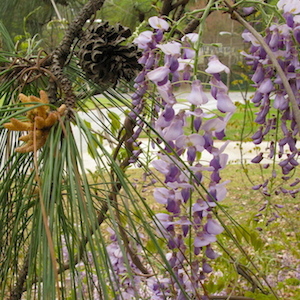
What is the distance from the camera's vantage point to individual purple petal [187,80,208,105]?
38cm

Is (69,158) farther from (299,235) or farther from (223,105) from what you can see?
(299,235)

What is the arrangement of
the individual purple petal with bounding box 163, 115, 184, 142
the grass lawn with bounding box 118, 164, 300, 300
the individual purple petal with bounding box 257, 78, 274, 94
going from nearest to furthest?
the individual purple petal with bounding box 163, 115, 184, 142, the individual purple petal with bounding box 257, 78, 274, 94, the grass lawn with bounding box 118, 164, 300, 300

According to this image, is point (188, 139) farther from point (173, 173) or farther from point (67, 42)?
point (67, 42)

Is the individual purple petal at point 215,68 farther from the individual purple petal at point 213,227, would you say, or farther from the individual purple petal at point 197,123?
the individual purple petal at point 213,227

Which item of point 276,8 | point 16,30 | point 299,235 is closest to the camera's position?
point 276,8

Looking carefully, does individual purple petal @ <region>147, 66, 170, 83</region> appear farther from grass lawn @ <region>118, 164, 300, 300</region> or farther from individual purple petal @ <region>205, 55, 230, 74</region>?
grass lawn @ <region>118, 164, 300, 300</region>

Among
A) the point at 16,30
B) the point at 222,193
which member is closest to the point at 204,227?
the point at 222,193

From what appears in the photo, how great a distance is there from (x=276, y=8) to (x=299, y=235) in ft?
2.68

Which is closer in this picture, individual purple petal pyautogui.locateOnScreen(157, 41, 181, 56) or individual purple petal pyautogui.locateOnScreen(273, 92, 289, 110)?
individual purple petal pyautogui.locateOnScreen(157, 41, 181, 56)

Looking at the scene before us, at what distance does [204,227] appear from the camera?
0.44m

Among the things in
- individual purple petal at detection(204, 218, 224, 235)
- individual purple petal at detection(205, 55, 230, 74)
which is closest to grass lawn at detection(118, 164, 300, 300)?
individual purple petal at detection(204, 218, 224, 235)

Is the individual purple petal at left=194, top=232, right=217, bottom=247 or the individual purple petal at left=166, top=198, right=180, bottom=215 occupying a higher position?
the individual purple petal at left=166, top=198, right=180, bottom=215

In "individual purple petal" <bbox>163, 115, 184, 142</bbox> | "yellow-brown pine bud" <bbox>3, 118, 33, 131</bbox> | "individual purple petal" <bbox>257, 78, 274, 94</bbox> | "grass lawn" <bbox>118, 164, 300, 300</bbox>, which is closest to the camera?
"yellow-brown pine bud" <bbox>3, 118, 33, 131</bbox>

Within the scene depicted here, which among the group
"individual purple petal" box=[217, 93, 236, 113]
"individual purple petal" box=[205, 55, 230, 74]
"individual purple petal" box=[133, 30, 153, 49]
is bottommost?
"individual purple petal" box=[217, 93, 236, 113]
